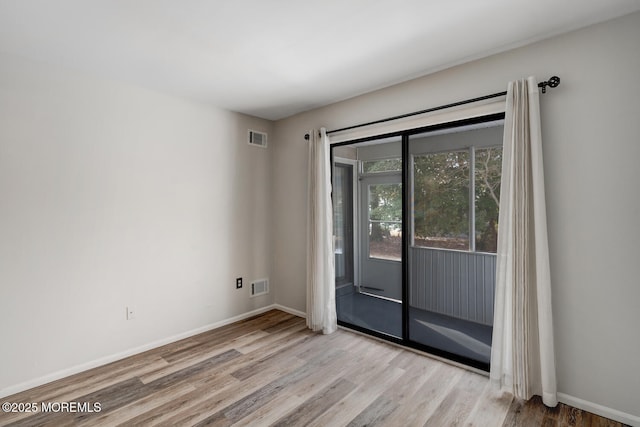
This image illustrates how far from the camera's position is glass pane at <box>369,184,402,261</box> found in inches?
129

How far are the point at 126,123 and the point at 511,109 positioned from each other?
3.15 meters

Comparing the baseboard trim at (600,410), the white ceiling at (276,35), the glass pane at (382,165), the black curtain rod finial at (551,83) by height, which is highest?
the white ceiling at (276,35)

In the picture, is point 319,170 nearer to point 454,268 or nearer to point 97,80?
point 454,268

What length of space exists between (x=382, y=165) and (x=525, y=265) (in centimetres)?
174

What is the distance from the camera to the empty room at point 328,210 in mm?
1949

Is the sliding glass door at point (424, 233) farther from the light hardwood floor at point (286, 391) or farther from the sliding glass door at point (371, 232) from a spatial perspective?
the light hardwood floor at point (286, 391)

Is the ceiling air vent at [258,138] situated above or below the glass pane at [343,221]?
above

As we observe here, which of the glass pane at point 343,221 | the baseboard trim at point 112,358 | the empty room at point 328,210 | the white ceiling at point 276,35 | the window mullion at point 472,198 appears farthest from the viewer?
the glass pane at point 343,221

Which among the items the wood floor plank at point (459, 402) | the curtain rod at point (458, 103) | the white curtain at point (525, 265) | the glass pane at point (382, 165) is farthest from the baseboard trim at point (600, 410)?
the glass pane at point (382, 165)

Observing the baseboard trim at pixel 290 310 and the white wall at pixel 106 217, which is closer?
the white wall at pixel 106 217

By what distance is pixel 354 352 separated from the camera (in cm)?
288

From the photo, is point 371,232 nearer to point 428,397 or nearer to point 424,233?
point 424,233

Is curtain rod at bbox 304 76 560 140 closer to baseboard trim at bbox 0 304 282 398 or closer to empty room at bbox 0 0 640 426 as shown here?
empty room at bbox 0 0 640 426

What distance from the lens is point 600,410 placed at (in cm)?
197
